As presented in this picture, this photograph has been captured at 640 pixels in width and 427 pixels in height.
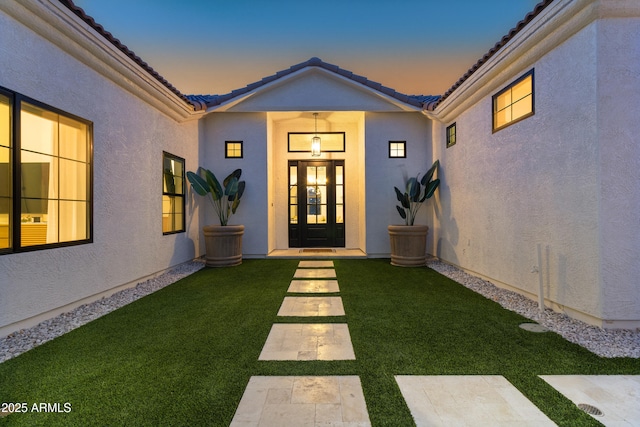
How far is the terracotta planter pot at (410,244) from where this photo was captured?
5.99 meters

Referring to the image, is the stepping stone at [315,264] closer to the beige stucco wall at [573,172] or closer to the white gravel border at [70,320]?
the white gravel border at [70,320]

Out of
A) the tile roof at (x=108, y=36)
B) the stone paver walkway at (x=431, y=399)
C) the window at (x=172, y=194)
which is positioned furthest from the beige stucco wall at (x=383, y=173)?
the stone paver walkway at (x=431, y=399)

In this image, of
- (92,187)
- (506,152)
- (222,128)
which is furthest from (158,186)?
(506,152)

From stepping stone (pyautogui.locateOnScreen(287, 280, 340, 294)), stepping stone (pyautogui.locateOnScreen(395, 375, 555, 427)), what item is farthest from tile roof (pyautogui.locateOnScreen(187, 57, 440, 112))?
stepping stone (pyautogui.locateOnScreen(395, 375, 555, 427))

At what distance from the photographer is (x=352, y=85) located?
6734 millimetres

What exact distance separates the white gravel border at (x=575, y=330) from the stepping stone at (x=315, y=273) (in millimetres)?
2355

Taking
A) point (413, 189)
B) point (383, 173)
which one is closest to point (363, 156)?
point (383, 173)

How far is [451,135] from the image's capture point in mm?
6027

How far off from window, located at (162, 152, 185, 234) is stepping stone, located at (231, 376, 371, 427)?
174 inches

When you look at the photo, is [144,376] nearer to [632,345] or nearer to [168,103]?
[632,345]

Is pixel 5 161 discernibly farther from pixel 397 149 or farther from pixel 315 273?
pixel 397 149

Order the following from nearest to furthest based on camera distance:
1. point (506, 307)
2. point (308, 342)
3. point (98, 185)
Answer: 1. point (308, 342)
2. point (506, 307)
3. point (98, 185)

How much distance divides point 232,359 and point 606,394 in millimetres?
2447

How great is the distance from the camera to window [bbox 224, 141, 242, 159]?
22.8ft
